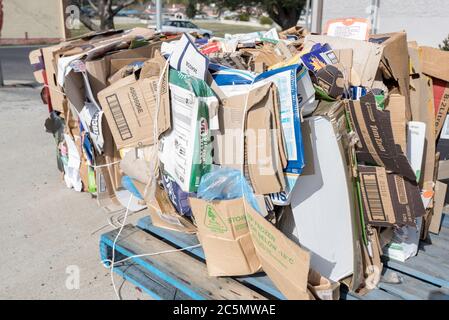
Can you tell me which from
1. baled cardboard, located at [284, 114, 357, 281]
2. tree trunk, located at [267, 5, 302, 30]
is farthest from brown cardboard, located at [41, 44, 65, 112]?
tree trunk, located at [267, 5, 302, 30]

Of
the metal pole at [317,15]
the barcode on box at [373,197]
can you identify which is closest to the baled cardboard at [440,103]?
the barcode on box at [373,197]

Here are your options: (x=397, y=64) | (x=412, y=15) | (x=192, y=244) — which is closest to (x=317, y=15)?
(x=412, y=15)

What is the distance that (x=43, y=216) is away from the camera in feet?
9.93

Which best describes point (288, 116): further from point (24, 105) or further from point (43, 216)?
point (24, 105)

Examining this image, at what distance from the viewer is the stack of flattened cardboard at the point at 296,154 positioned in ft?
5.78

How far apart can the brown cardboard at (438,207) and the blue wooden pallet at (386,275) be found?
0.05 m

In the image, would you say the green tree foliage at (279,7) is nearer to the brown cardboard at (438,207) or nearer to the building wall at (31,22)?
the building wall at (31,22)

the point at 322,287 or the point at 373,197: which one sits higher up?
the point at 373,197

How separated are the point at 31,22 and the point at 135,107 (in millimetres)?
19957

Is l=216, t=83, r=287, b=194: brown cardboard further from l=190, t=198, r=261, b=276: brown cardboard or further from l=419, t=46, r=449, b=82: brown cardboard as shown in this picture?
l=419, t=46, r=449, b=82: brown cardboard

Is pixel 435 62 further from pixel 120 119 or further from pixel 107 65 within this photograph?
pixel 107 65

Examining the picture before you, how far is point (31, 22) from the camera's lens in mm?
19359

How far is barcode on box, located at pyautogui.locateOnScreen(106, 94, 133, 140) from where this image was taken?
7.47 feet
